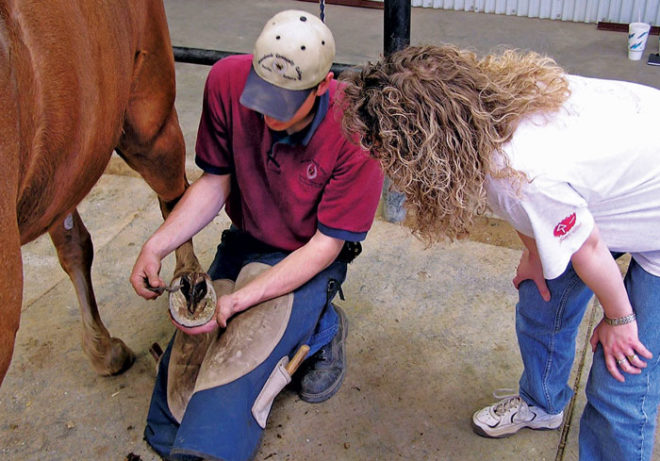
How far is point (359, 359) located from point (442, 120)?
124 centimetres

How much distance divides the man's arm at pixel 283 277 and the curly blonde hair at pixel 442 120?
1.79ft

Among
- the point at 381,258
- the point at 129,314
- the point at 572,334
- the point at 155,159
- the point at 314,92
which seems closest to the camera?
the point at 314,92

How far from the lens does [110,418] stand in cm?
215

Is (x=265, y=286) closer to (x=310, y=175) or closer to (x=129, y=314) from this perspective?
(x=310, y=175)

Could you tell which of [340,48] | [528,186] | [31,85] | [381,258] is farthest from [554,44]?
[31,85]

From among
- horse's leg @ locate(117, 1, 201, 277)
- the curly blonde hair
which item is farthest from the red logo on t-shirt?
horse's leg @ locate(117, 1, 201, 277)

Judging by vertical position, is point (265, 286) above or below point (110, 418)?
above

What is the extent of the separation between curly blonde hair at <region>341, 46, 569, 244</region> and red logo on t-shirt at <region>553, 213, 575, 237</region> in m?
0.12

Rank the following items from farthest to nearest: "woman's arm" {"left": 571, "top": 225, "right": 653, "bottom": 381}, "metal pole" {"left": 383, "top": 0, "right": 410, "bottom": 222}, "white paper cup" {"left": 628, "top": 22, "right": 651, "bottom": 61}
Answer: "white paper cup" {"left": 628, "top": 22, "right": 651, "bottom": 61} → "metal pole" {"left": 383, "top": 0, "right": 410, "bottom": 222} → "woman's arm" {"left": 571, "top": 225, "right": 653, "bottom": 381}

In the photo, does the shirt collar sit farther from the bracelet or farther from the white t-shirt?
the bracelet

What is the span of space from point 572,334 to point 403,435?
0.58 m

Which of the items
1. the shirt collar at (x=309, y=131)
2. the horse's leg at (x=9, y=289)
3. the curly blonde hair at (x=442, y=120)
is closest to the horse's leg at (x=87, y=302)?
the shirt collar at (x=309, y=131)

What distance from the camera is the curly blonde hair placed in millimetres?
1300

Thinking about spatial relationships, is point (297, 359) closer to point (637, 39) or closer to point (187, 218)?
point (187, 218)
